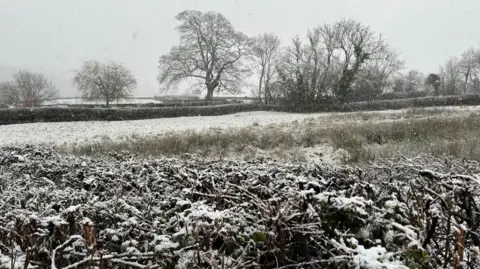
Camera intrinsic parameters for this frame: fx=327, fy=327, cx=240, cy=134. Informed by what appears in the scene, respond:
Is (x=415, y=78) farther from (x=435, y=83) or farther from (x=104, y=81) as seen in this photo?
(x=104, y=81)

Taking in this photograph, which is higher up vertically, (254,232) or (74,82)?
(74,82)

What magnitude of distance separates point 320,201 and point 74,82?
51.5 m

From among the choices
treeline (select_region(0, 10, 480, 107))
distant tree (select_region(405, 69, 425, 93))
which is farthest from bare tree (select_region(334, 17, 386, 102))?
distant tree (select_region(405, 69, 425, 93))

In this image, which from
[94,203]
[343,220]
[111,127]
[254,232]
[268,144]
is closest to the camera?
[254,232]

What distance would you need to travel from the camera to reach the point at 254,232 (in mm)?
1645

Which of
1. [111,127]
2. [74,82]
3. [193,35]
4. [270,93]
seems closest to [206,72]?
[193,35]

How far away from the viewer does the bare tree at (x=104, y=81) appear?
42844 mm

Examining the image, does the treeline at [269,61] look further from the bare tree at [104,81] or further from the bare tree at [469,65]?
the bare tree at [469,65]

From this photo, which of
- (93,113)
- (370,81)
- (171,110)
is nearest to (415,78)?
(370,81)

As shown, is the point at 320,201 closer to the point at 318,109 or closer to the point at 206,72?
the point at 318,109

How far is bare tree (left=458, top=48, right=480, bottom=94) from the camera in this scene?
195ft

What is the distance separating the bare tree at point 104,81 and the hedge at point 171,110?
57.3ft

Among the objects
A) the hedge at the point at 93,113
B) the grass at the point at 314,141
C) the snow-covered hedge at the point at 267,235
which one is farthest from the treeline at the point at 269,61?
the snow-covered hedge at the point at 267,235

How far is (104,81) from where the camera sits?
143 ft
